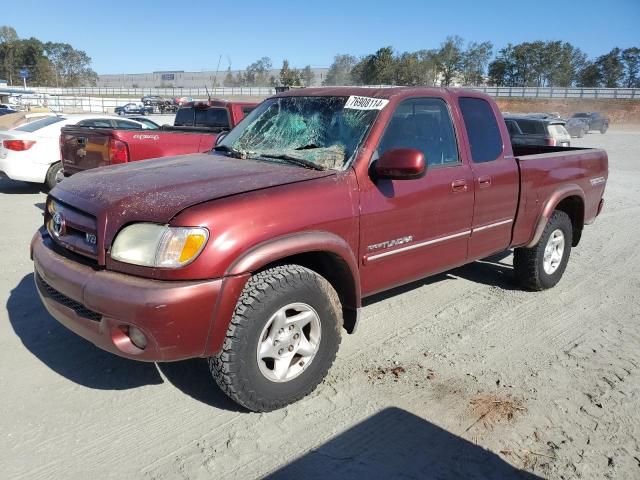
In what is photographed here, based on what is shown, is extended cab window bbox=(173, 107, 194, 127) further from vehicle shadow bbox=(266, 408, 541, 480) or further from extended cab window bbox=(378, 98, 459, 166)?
vehicle shadow bbox=(266, 408, 541, 480)

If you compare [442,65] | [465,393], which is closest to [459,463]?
[465,393]

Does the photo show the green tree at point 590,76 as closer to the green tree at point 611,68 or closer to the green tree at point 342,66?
the green tree at point 611,68

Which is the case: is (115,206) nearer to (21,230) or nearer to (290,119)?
(290,119)

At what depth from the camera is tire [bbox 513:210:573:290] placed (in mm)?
5102

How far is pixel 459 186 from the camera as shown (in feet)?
13.1

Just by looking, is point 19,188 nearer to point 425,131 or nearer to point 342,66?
point 425,131

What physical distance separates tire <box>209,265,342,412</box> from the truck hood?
21.5 inches

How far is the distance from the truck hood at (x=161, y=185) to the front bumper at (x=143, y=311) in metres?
0.30

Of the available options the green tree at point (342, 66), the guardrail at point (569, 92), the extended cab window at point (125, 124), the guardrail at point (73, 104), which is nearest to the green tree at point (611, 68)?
the guardrail at point (569, 92)

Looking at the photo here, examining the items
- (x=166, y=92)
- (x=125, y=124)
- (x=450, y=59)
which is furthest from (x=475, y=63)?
(x=125, y=124)

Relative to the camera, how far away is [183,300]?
2.58 metres

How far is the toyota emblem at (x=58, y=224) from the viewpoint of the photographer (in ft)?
10.4

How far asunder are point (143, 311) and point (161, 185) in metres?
0.84

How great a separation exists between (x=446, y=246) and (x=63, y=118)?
29.8 feet
